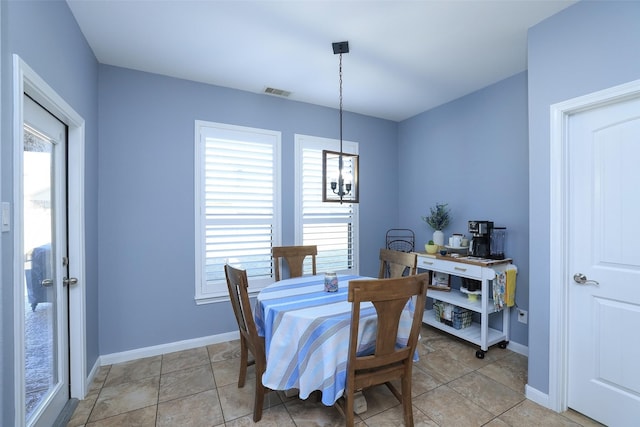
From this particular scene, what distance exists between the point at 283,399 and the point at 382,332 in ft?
3.62

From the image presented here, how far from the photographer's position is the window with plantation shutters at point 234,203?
3.04 m

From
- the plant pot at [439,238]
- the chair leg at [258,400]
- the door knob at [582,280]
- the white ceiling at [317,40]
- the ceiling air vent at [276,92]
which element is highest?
the white ceiling at [317,40]

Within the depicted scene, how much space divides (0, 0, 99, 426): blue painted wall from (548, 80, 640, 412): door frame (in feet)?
10.2

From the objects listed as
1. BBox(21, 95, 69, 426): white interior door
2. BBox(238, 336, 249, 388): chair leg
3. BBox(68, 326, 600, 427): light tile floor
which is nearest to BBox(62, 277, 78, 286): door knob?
BBox(21, 95, 69, 426): white interior door

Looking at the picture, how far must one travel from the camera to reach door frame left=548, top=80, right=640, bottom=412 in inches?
79.0

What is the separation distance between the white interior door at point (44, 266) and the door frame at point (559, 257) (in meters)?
3.24

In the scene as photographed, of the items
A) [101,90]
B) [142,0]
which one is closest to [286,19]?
[142,0]

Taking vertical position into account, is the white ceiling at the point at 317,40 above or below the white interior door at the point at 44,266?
above

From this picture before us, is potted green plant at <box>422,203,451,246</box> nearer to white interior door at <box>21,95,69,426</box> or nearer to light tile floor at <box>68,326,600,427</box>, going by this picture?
light tile floor at <box>68,326,600,427</box>

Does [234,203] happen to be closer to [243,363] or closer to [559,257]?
[243,363]

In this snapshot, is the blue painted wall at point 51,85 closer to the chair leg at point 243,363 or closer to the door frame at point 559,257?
the chair leg at point 243,363

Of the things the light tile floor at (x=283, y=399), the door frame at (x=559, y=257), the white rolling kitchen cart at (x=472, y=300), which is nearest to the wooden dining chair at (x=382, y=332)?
the light tile floor at (x=283, y=399)

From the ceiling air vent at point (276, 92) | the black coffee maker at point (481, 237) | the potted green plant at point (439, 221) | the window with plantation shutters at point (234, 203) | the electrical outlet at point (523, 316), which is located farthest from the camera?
the potted green plant at point (439, 221)

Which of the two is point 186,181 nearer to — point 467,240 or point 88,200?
point 88,200
